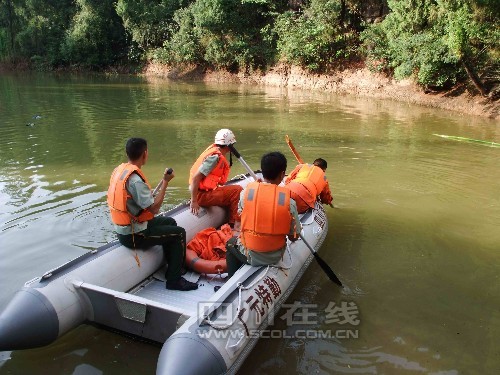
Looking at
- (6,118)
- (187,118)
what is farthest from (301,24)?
(6,118)

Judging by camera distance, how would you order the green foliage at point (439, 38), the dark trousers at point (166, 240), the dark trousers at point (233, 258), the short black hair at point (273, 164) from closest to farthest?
1. the short black hair at point (273, 164)
2. the dark trousers at point (233, 258)
3. the dark trousers at point (166, 240)
4. the green foliage at point (439, 38)

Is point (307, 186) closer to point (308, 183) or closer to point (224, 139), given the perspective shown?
point (308, 183)

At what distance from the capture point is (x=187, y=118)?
43.6 ft

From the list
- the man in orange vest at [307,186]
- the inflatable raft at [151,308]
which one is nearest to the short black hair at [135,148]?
the inflatable raft at [151,308]

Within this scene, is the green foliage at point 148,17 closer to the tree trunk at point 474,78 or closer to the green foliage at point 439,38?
the green foliage at point 439,38

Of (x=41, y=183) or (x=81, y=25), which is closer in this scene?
(x=41, y=183)

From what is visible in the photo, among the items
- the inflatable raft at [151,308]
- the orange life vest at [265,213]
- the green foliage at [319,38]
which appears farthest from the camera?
the green foliage at [319,38]

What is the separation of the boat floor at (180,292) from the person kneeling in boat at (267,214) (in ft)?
2.00

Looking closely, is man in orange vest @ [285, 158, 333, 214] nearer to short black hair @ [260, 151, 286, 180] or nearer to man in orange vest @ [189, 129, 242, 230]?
man in orange vest @ [189, 129, 242, 230]

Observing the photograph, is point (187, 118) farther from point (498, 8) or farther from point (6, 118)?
point (498, 8)

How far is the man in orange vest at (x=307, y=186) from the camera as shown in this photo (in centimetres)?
516

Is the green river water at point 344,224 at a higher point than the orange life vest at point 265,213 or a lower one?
lower

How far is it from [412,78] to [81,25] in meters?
23.7

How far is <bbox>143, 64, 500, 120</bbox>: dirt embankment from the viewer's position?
1402 cm
